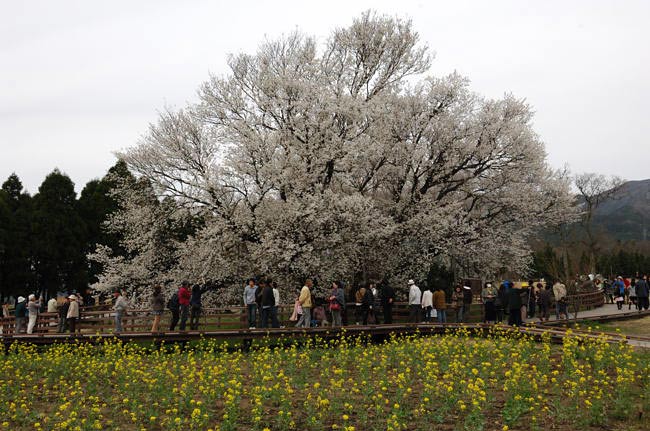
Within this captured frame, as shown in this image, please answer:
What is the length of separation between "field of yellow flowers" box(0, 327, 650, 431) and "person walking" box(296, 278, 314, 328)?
4314 mm

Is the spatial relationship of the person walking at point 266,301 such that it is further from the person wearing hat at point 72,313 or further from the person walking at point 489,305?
the person walking at point 489,305

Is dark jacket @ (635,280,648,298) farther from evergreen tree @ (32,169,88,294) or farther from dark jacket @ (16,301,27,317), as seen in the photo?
evergreen tree @ (32,169,88,294)

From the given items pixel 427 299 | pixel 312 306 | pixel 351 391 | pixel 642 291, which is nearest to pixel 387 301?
pixel 427 299

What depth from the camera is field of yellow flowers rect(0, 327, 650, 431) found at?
9.95m

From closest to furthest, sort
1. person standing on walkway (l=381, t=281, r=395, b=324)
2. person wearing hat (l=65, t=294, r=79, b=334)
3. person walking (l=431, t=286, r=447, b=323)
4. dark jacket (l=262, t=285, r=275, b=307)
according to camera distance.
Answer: dark jacket (l=262, t=285, r=275, b=307)
person wearing hat (l=65, t=294, r=79, b=334)
person standing on walkway (l=381, t=281, r=395, b=324)
person walking (l=431, t=286, r=447, b=323)

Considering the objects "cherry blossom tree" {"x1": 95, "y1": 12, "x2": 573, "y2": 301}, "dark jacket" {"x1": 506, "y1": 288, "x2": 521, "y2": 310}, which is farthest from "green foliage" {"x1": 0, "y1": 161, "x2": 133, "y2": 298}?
"dark jacket" {"x1": 506, "y1": 288, "x2": 521, "y2": 310}

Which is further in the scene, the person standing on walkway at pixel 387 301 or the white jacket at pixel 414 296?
the person standing on walkway at pixel 387 301

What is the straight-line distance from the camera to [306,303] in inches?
856

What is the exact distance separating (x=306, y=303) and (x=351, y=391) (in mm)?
9975

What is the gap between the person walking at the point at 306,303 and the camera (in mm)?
21672

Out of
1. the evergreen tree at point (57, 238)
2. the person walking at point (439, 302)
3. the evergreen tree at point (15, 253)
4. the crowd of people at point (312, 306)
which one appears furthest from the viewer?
the evergreen tree at point (57, 238)

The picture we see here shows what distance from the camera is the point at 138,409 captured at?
1131cm

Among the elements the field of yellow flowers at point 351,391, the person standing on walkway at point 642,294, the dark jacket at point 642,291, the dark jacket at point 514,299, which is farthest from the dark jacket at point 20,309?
the dark jacket at point 642,291

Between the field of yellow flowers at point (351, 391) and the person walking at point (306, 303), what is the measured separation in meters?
4.31
